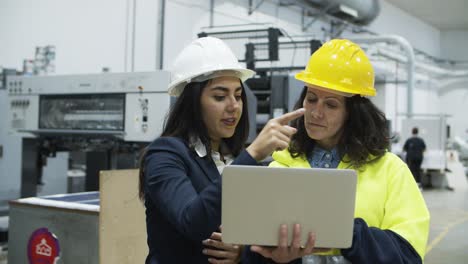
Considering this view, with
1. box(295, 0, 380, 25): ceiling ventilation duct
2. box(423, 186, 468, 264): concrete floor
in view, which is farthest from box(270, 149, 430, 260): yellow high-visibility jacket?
box(295, 0, 380, 25): ceiling ventilation duct

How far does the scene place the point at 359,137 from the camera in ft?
3.90

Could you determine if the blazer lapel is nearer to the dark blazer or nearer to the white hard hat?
the dark blazer

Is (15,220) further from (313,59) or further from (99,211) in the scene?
(313,59)

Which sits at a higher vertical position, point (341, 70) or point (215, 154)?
point (341, 70)

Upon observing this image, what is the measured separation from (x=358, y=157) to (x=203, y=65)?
445 mm

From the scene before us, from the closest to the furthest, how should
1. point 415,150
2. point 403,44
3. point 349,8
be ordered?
point 349,8, point 415,150, point 403,44

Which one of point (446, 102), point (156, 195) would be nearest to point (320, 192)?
point (156, 195)

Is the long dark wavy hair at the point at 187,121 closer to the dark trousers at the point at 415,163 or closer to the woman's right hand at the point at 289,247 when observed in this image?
the woman's right hand at the point at 289,247

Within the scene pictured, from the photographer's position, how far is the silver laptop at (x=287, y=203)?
876mm

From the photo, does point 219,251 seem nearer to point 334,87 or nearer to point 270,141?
point 270,141

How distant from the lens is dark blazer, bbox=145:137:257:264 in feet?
3.08

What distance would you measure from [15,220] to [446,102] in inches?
582

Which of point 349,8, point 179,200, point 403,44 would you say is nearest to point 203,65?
point 179,200

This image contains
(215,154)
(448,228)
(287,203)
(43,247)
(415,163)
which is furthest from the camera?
(415,163)
